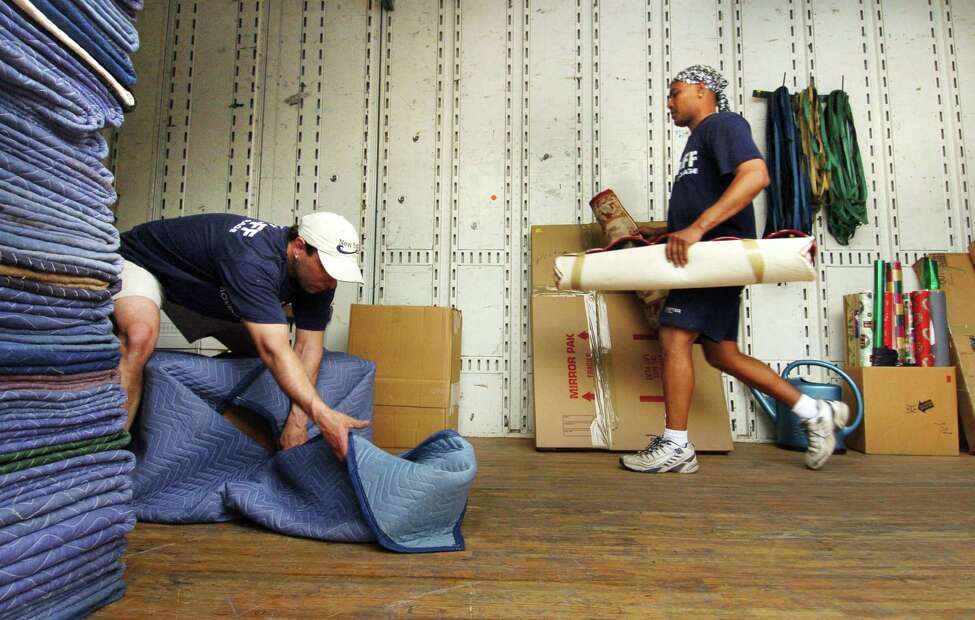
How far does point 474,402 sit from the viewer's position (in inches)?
105

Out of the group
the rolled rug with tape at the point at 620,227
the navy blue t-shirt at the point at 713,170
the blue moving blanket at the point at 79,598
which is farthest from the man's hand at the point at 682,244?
the blue moving blanket at the point at 79,598

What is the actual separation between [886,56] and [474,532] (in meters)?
3.23

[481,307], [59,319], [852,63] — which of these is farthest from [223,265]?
[852,63]

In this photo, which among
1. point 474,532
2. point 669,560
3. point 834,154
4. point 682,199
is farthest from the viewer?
point 834,154

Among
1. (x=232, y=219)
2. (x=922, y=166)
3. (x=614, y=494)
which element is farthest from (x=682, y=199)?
(x=922, y=166)

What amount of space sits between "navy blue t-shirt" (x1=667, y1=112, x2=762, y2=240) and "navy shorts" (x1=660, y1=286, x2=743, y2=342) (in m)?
0.21

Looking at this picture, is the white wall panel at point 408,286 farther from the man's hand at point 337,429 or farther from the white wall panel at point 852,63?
the white wall panel at point 852,63

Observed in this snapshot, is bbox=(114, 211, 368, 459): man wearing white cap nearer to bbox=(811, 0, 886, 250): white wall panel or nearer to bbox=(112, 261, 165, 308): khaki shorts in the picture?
bbox=(112, 261, 165, 308): khaki shorts

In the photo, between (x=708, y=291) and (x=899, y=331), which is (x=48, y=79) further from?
(x=899, y=331)

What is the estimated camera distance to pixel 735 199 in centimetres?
173

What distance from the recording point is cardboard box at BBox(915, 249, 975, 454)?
229 centimetres

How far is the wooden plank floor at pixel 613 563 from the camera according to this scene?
0.81 meters

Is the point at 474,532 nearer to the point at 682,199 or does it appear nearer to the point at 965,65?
the point at 682,199

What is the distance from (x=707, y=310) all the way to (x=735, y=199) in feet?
1.27
